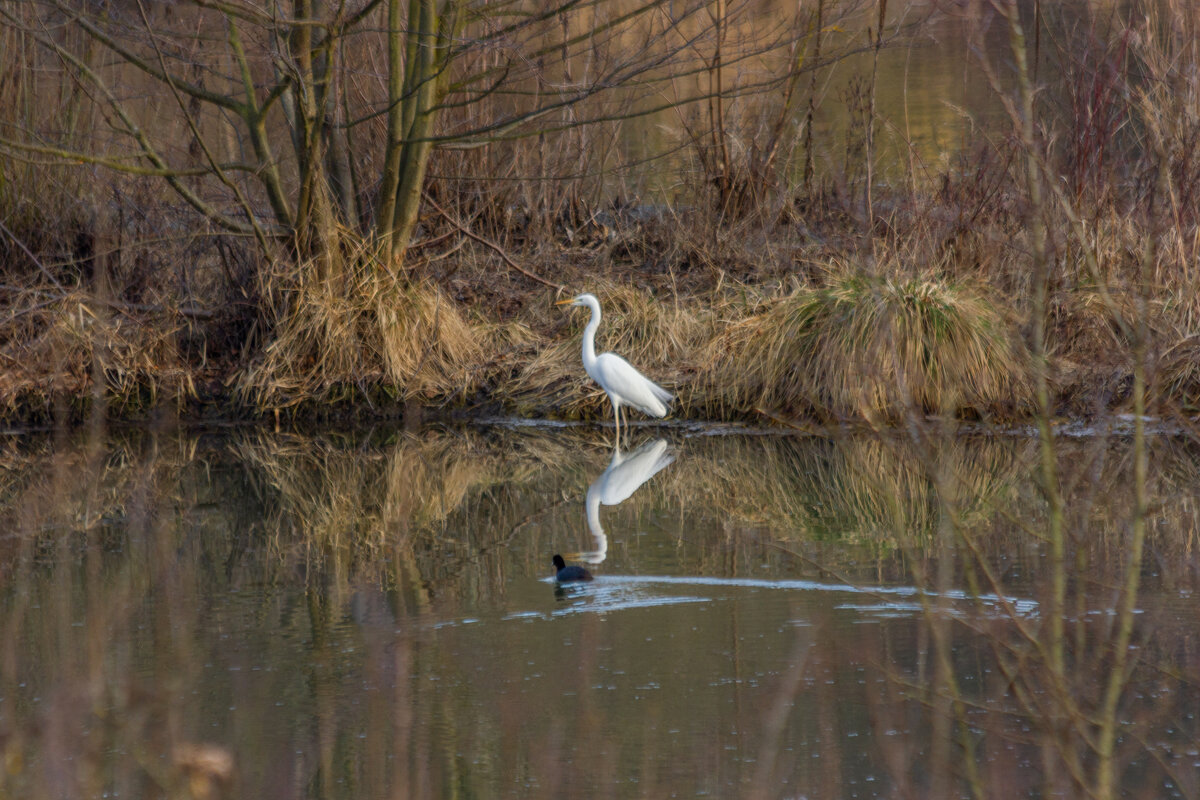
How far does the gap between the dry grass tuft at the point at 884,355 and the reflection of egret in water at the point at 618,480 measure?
2.54ft

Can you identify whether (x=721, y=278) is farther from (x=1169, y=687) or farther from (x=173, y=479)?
(x=1169, y=687)

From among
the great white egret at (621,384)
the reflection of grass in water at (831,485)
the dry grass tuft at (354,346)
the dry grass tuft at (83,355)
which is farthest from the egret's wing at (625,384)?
the dry grass tuft at (83,355)

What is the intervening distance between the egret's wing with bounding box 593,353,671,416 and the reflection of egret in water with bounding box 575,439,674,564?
0.27 meters

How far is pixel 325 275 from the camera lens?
36.6 ft

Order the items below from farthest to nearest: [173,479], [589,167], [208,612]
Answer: [589,167]
[173,479]
[208,612]

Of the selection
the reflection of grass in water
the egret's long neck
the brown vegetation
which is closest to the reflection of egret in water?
the reflection of grass in water

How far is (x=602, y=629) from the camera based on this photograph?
5598 millimetres

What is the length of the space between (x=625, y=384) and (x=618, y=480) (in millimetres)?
1613

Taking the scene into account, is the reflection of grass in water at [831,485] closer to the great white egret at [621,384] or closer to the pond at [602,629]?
the pond at [602,629]

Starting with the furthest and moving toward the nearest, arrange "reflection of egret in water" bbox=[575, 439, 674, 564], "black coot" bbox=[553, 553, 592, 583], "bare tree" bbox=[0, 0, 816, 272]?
"bare tree" bbox=[0, 0, 816, 272] → "reflection of egret in water" bbox=[575, 439, 674, 564] → "black coot" bbox=[553, 553, 592, 583]

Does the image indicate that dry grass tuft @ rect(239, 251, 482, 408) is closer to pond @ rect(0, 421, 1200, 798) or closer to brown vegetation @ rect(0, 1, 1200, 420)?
brown vegetation @ rect(0, 1, 1200, 420)

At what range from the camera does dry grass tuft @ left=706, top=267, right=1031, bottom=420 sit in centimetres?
1011

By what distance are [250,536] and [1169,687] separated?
183 inches

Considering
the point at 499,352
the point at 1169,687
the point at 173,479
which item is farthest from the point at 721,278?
the point at 1169,687
